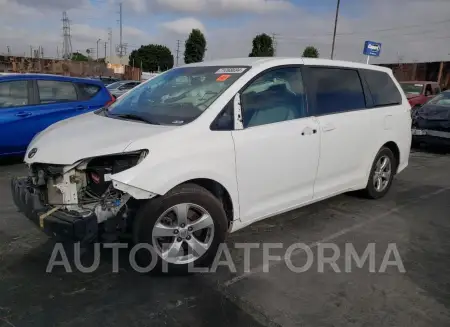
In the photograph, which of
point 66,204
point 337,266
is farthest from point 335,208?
point 66,204

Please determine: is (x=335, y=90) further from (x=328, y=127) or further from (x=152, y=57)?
(x=152, y=57)

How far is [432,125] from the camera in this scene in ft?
31.4

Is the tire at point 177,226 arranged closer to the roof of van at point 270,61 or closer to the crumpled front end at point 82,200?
the crumpled front end at point 82,200

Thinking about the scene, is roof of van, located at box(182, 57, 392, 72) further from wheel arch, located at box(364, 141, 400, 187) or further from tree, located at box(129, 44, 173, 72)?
A: tree, located at box(129, 44, 173, 72)

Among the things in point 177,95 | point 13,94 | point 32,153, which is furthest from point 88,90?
point 32,153

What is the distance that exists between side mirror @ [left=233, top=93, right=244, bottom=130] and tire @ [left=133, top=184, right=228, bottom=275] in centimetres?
64

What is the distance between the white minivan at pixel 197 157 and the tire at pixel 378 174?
0.59 metres

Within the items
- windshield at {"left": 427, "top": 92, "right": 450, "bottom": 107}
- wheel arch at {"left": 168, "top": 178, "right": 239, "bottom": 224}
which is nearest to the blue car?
wheel arch at {"left": 168, "top": 178, "right": 239, "bottom": 224}

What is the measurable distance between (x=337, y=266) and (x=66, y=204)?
2.30 metres

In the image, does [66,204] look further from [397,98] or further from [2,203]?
[397,98]

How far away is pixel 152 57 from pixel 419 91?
8515 centimetres

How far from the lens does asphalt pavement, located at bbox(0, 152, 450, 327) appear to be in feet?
9.23

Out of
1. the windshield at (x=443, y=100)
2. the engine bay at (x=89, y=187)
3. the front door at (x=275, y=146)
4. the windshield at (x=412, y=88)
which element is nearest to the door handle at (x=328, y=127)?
the front door at (x=275, y=146)

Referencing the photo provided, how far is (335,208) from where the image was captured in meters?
5.14
